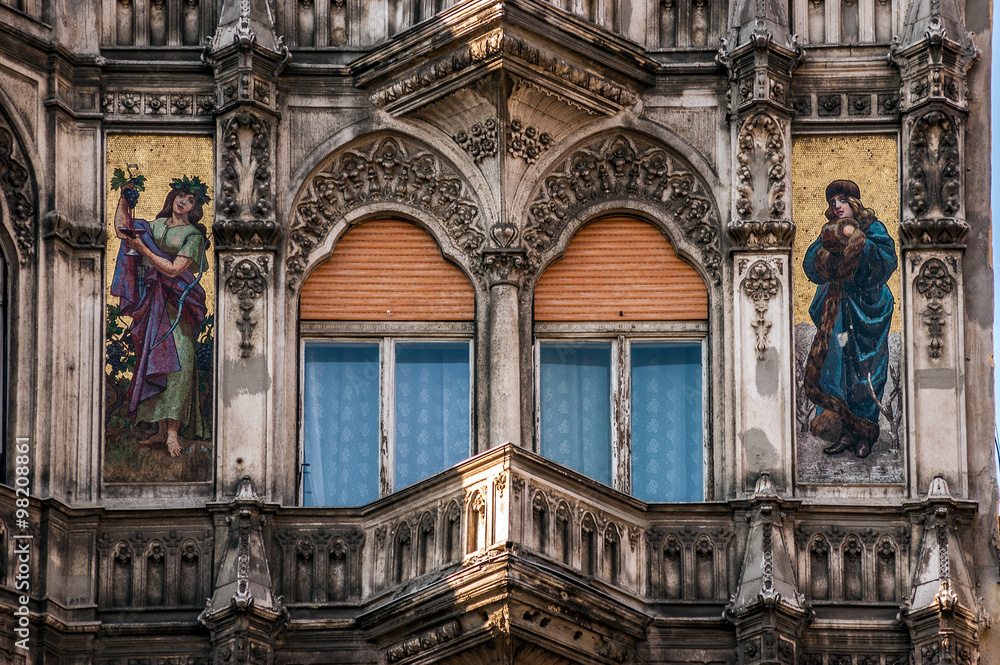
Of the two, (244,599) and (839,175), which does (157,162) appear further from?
(839,175)

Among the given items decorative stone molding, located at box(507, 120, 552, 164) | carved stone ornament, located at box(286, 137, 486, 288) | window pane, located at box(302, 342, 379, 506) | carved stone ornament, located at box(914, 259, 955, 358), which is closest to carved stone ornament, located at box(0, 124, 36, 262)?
carved stone ornament, located at box(286, 137, 486, 288)

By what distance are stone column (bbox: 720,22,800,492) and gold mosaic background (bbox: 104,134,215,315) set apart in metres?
5.11

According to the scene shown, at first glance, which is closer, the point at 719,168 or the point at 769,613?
the point at 769,613

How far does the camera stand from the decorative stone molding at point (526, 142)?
85.1 ft

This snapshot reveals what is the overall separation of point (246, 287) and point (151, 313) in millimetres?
944

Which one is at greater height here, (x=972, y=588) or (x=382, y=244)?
(x=382, y=244)

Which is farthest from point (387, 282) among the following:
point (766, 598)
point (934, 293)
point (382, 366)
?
point (934, 293)

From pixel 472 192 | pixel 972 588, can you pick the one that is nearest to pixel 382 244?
pixel 472 192

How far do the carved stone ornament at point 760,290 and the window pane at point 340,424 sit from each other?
12.0 feet

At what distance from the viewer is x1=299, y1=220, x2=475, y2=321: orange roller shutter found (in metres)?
26.0

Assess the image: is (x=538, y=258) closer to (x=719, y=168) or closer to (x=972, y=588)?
(x=719, y=168)

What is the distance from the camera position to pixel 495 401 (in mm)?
25344

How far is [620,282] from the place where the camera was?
85.7ft

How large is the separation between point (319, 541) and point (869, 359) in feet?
18.1
